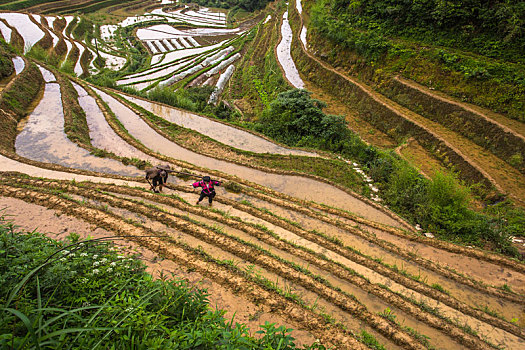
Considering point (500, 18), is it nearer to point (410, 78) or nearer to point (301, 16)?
point (410, 78)

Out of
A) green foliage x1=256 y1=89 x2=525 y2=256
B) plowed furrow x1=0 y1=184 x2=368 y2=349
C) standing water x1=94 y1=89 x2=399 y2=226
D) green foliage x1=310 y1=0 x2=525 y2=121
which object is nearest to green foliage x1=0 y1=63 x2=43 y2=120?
standing water x1=94 y1=89 x2=399 y2=226

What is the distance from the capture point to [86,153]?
11.3m

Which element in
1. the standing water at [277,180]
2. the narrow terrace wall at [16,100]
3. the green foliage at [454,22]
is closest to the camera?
the standing water at [277,180]

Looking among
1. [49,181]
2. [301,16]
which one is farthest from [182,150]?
[301,16]

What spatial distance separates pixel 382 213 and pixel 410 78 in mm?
12203

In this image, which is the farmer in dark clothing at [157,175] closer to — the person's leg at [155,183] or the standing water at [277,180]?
the person's leg at [155,183]

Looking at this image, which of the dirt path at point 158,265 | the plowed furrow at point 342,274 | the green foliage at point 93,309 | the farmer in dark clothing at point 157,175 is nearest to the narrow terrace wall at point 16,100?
the dirt path at point 158,265

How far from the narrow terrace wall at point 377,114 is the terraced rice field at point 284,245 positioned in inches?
190

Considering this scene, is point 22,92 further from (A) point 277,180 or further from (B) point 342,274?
(B) point 342,274

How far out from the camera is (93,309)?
280cm

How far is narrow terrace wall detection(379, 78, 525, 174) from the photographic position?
11.8m

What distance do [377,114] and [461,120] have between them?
4.68m

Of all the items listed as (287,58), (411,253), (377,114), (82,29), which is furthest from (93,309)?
(82,29)

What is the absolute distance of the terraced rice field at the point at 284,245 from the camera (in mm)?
5062
